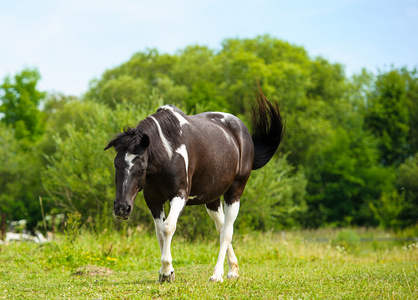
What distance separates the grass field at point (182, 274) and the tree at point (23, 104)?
122 ft

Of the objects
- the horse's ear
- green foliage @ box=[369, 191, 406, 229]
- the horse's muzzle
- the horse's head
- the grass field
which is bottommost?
green foliage @ box=[369, 191, 406, 229]

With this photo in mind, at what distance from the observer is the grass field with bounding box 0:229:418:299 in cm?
562

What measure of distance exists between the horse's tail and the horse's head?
3080mm

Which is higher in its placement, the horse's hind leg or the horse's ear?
the horse's ear

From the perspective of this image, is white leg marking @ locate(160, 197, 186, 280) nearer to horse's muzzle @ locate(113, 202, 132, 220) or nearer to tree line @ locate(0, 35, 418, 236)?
horse's muzzle @ locate(113, 202, 132, 220)

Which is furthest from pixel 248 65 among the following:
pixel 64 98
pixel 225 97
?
pixel 64 98

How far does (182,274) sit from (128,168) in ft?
9.98

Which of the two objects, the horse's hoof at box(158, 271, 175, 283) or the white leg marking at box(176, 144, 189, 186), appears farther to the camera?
the horse's hoof at box(158, 271, 175, 283)

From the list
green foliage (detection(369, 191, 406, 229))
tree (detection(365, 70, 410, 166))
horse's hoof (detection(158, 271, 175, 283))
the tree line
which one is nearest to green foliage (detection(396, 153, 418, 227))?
the tree line

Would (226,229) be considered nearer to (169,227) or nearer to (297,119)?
(169,227)

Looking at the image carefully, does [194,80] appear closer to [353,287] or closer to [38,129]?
[38,129]

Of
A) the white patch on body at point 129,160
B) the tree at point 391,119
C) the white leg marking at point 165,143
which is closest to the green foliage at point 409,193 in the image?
the tree at point 391,119

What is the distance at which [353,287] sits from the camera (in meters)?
5.91

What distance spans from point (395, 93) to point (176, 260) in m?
37.3
